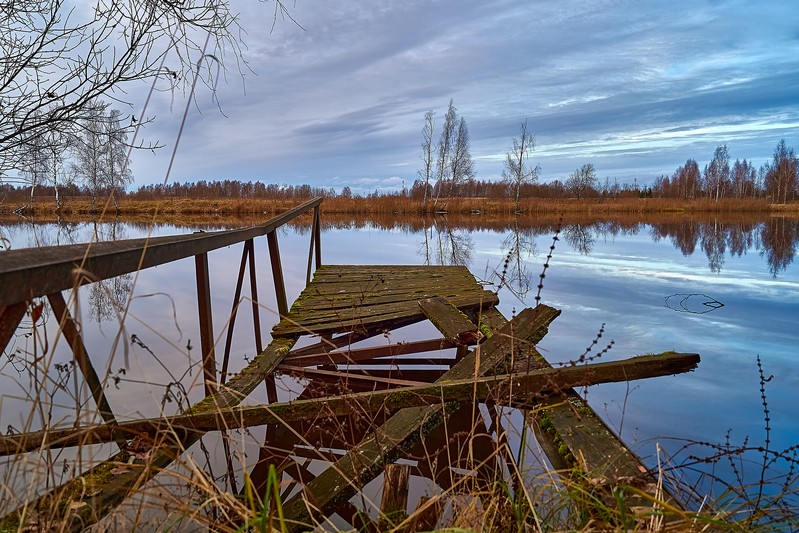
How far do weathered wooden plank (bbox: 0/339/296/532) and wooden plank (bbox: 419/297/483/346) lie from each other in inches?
65.3

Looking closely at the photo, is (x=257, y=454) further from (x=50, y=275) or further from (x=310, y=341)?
(x=50, y=275)

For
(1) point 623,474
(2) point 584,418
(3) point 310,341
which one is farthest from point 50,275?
(3) point 310,341

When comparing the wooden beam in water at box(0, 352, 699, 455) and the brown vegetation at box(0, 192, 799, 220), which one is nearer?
the wooden beam in water at box(0, 352, 699, 455)

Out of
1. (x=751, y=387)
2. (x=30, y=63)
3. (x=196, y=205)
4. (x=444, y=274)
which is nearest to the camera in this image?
(x=30, y=63)

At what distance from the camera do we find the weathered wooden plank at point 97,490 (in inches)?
48.5

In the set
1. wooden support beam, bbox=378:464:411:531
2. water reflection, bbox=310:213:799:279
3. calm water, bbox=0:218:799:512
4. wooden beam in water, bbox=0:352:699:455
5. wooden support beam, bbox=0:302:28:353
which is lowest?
calm water, bbox=0:218:799:512

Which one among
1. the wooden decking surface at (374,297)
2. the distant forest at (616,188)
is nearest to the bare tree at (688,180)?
the distant forest at (616,188)

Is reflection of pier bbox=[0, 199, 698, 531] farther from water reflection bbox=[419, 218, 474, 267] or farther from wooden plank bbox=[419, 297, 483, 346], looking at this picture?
water reflection bbox=[419, 218, 474, 267]

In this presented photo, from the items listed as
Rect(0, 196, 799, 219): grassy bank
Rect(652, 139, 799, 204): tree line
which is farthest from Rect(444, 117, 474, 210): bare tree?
Rect(652, 139, 799, 204): tree line

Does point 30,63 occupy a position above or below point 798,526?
above

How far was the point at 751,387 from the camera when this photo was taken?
17.3 feet

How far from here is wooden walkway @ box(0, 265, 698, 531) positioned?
5.18ft

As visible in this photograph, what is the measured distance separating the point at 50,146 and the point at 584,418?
3302 mm

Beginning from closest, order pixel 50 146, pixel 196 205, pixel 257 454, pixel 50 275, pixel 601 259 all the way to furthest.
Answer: pixel 50 275
pixel 50 146
pixel 257 454
pixel 601 259
pixel 196 205
